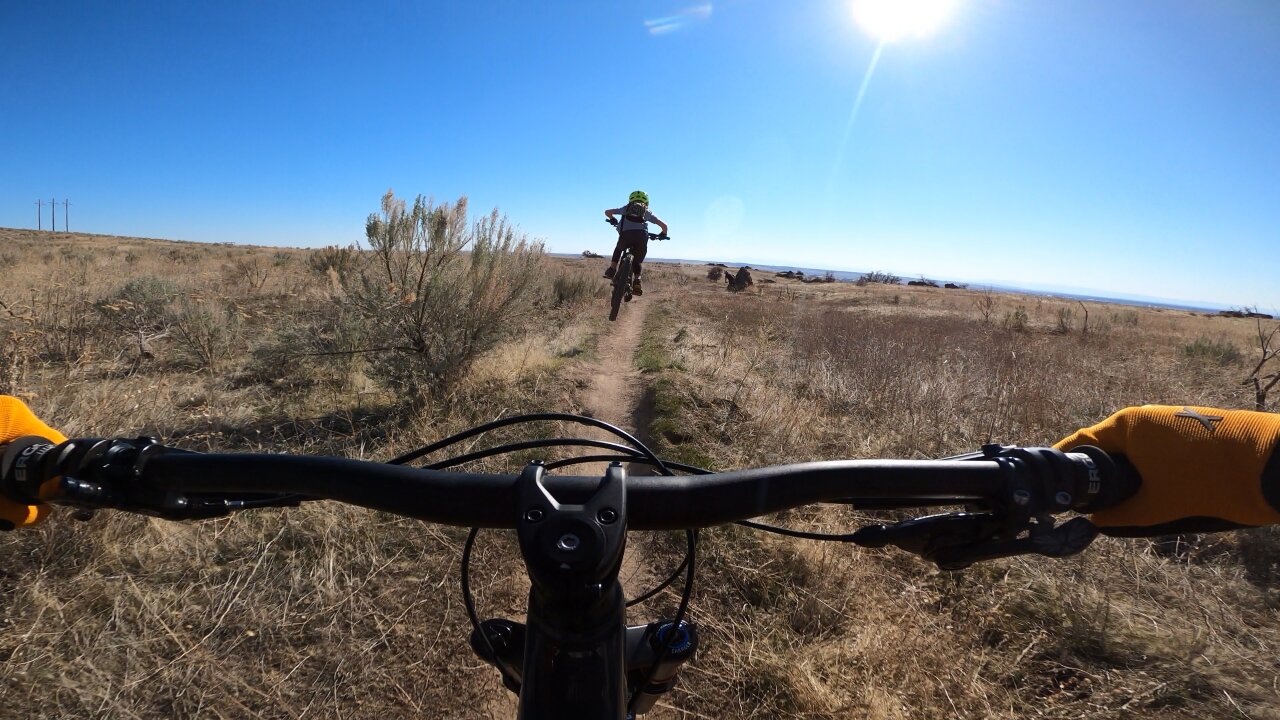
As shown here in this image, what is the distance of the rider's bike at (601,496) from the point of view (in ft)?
2.31

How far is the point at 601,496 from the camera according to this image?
686mm

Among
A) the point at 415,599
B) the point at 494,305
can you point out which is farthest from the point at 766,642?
the point at 494,305

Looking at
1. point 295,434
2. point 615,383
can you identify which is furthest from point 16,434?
point 615,383

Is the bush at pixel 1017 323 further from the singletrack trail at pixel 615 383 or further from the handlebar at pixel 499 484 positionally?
the handlebar at pixel 499 484

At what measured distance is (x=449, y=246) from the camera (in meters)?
6.36

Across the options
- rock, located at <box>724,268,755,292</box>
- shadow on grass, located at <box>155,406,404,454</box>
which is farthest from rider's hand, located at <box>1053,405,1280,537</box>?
rock, located at <box>724,268,755,292</box>

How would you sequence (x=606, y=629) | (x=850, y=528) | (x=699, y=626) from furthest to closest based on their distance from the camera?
(x=850, y=528)
(x=699, y=626)
(x=606, y=629)

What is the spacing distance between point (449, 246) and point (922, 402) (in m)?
5.91

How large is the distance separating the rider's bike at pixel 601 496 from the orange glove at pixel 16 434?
0.03 meters

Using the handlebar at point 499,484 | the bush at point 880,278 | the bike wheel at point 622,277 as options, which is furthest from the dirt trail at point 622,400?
the bush at point 880,278

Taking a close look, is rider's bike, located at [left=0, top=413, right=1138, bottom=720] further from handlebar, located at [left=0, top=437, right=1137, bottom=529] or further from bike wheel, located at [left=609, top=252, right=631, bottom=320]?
bike wheel, located at [left=609, top=252, right=631, bottom=320]

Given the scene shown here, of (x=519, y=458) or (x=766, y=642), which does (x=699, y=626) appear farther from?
(x=519, y=458)

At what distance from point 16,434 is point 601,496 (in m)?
1.08

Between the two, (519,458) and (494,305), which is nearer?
(519,458)
